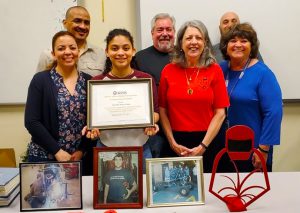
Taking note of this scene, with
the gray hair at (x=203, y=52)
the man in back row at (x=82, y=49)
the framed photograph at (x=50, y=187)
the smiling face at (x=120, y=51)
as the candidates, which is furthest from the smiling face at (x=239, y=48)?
the framed photograph at (x=50, y=187)

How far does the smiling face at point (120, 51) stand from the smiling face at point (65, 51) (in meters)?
0.25

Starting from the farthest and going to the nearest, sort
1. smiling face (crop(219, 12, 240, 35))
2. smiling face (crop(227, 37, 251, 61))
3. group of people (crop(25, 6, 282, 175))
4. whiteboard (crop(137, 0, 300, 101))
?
whiteboard (crop(137, 0, 300, 101)) < smiling face (crop(219, 12, 240, 35)) < smiling face (crop(227, 37, 251, 61)) < group of people (crop(25, 6, 282, 175))

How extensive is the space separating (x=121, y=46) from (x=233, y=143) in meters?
1.01

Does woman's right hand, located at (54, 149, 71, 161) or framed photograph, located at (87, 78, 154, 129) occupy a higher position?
framed photograph, located at (87, 78, 154, 129)

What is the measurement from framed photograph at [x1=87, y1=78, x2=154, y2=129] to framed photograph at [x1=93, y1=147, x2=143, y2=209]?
0.42 m

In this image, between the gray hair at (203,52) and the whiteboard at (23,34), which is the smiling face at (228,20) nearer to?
the gray hair at (203,52)

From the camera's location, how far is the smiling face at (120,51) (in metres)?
2.11

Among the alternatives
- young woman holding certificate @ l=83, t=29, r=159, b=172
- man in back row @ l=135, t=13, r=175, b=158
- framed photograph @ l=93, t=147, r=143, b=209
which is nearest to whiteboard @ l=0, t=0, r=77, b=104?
man in back row @ l=135, t=13, r=175, b=158

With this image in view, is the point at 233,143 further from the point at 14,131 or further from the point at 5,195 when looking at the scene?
the point at 14,131

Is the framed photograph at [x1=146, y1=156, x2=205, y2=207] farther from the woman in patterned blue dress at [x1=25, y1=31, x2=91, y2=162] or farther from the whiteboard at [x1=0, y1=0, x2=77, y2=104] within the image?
the whiteboard at [x1=0, y1=0, x2=77, y2=104]

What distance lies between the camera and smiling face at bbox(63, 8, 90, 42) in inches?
105

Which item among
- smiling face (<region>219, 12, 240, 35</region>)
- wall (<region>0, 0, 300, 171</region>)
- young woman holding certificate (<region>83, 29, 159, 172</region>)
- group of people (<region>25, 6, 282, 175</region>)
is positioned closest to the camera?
young woman holding certificate (<region>83, 29, 159, 172</region>)

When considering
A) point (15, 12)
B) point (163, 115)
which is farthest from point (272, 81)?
point (15, 12)

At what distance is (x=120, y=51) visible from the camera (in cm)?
211
